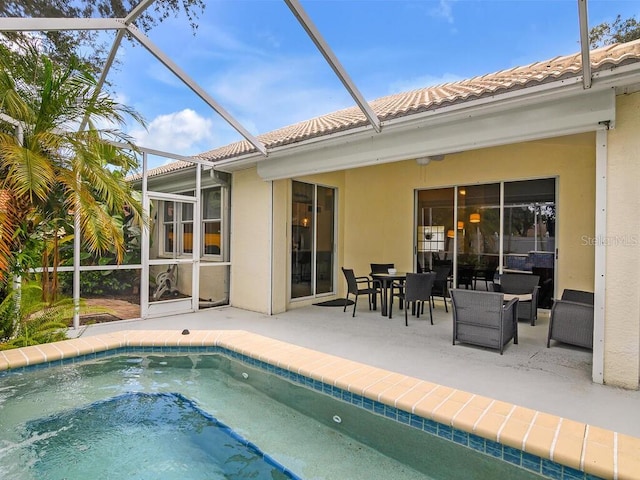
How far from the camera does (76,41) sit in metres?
6.05

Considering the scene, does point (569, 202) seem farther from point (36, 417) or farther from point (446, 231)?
point (36, 417)

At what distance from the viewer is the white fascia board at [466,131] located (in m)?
4.05

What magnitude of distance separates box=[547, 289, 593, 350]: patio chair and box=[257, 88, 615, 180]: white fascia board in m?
2.42

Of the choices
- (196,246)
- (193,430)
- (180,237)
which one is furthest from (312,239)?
(193,430)

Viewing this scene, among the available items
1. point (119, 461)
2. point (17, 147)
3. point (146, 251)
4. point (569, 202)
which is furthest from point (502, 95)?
point (146, 251)

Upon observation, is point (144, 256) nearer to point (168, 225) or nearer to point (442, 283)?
point (168, 225)

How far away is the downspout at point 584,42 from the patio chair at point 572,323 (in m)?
2.91

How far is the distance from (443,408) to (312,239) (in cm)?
634

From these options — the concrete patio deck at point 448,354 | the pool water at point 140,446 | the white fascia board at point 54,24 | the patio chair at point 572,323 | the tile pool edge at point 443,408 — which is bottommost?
the pool water at point 140,446

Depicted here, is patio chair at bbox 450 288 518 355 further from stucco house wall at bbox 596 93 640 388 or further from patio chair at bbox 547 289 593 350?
stucco house wall at bbox 596 93 640 388

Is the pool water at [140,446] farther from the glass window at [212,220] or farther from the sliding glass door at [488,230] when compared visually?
the sliding glass door at [488,230]

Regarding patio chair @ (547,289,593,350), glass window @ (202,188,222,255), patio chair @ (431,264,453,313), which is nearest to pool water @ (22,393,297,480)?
patio chair @ (547,289,593,350)

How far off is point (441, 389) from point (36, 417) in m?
4.03

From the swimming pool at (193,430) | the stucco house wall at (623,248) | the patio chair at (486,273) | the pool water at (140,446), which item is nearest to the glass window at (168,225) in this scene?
the swimming pool at (193,430)
